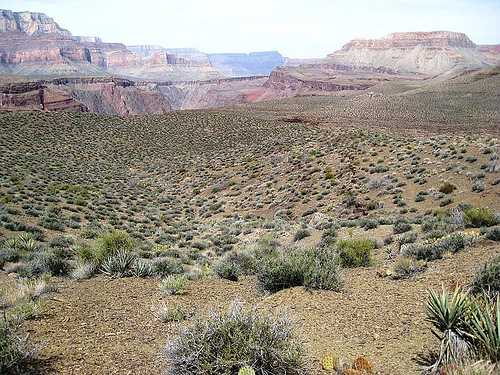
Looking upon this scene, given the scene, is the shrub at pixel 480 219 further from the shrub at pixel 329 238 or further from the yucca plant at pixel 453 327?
the yucca plant at pixel 453 327

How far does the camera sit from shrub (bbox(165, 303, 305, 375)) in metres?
4.07

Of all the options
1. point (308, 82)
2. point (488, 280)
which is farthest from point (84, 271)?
point (308, 82)

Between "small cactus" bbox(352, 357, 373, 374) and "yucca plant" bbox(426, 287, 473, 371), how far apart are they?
679 millimetres

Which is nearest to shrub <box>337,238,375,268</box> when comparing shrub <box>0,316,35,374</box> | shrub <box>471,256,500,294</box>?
shrub <box>471,256,500,294</box>

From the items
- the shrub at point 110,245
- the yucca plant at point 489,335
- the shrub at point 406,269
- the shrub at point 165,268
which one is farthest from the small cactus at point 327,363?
the shrub at point 110,245

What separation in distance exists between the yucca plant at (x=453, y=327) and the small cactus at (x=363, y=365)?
2.23 ft

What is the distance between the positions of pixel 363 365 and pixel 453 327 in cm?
113

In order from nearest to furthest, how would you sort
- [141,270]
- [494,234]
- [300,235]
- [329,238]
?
[141,270] → [494,234] → [329,238] → [300,235]

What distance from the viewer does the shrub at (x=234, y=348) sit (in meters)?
4.07

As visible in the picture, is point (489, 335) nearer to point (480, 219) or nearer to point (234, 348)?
point (234, 348)

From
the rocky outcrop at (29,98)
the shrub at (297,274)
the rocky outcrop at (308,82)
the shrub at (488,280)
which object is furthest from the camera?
the rocky outcrop at (308,82)

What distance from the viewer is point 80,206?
2286 centimetres

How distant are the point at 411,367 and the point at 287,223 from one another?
46.9 feet

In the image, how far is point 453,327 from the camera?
431cm
